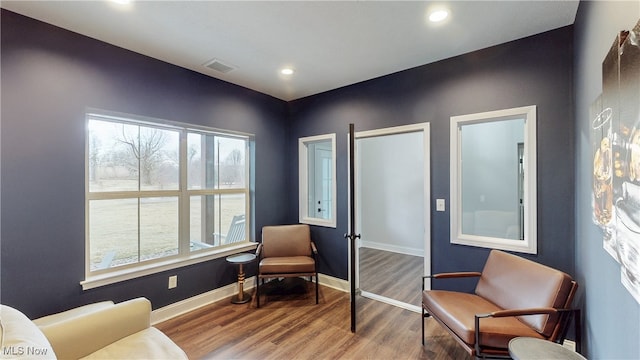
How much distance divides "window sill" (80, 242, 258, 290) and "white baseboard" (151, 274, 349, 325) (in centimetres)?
40

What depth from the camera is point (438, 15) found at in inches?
77.9

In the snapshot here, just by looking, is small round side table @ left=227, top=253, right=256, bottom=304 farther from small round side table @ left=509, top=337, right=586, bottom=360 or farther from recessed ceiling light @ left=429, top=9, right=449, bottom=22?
recessed ceiling light @ left=429, top=9, right=449, bottom=22

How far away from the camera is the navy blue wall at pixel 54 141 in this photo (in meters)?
1.94

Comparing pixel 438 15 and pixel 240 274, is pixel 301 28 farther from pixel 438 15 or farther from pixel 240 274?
pixel 240 274

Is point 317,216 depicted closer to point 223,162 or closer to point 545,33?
point 223,162

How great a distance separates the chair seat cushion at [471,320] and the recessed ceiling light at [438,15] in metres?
2.20

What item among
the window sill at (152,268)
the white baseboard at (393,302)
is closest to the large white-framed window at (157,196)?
the window sill at (152,268)

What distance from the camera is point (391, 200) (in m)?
5.34

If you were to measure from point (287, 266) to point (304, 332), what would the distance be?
2.46 ft

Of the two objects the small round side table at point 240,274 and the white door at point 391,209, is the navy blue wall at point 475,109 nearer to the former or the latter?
the white door at point 391,209

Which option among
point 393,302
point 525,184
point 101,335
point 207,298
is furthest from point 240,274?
point 525,184

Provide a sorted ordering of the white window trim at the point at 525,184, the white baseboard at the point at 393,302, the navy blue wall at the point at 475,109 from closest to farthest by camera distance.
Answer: the navy blue wall at the point at 475,109, the white window trim at the point at 525,184, the white baseboard at the point at 393,302

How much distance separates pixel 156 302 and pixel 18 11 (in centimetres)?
264

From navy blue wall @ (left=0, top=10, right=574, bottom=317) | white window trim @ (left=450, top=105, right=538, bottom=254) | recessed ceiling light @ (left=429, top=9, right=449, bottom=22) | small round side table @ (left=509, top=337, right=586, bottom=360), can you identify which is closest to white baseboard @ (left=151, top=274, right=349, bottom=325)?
navy blue wall @ (left=0, top=10, right=574, bottom=317)
